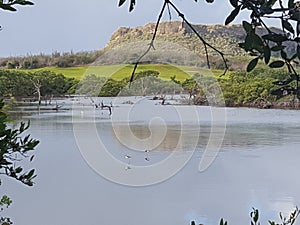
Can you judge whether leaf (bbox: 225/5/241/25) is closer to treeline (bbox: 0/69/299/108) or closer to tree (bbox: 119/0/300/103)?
tree (bbox: 119/0/300/103)

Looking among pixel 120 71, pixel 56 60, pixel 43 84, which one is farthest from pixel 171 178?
pixel 43 84

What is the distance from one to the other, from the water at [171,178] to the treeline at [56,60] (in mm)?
565

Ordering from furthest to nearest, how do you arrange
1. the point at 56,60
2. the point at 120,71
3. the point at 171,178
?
the point at 56,60
the point at 171,178
the point at 120,71

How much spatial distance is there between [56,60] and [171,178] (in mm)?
1446

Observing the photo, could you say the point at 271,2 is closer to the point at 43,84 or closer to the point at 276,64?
the point at 276,64

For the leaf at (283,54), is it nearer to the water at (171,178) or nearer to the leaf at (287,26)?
the leaf at (287,26)

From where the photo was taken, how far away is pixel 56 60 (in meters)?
4.22

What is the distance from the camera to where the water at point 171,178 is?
2.78 meters

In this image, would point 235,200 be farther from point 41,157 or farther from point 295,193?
point 41,157

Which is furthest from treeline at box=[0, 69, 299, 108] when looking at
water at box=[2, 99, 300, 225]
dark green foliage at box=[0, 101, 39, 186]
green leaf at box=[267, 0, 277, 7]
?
green leaf at box=[267, 0, 277, 7]

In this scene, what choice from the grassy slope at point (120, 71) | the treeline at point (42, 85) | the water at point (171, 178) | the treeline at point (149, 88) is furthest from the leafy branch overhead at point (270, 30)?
the treeline at point (42, 85)

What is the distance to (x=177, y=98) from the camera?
15.1ft

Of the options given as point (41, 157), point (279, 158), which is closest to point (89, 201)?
point (41, 157)

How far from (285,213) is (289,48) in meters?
2.49
